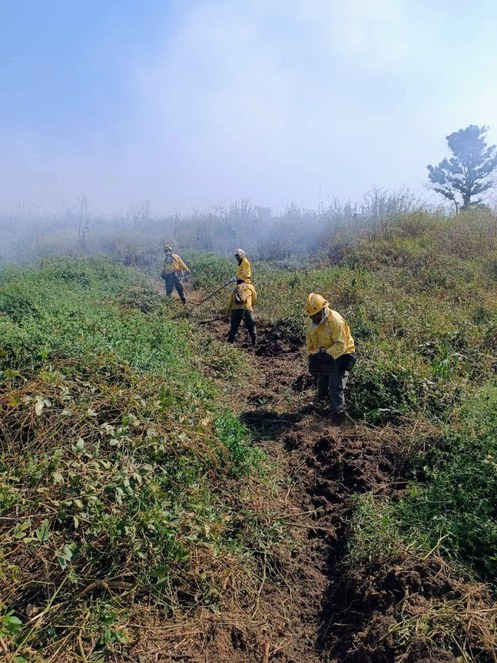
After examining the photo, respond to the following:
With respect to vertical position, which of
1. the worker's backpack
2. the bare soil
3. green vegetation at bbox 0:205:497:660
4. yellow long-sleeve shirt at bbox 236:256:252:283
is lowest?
the bare soil

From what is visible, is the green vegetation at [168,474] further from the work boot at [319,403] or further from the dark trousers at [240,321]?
the dark trousers at [240,321]

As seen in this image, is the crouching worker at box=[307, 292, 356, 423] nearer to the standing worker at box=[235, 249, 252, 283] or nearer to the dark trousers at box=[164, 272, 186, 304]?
the standing worker at box=[235, 249, 252, 283]

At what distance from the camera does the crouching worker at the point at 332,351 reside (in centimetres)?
505

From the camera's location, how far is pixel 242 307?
8117 mm

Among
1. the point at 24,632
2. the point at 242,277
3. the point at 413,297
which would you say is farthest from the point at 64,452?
the point at 413,297

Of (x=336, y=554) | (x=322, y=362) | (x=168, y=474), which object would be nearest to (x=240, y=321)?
(x=322, y=362)

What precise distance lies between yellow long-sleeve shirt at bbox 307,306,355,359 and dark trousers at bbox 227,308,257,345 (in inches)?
118

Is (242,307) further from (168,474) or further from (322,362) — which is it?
(168,474)

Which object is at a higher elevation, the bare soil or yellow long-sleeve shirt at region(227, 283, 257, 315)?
yellow long-sleeve shirt at region(227, 283, 257, 315)

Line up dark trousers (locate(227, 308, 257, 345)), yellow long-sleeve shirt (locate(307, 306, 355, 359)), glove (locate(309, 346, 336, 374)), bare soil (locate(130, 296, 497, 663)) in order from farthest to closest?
dark trousers (locate(227, 308, 257, 345)) → glove (locate(309, 346, 336, 374)) → yellow long-sleeve shirt (locate(307, 306, 355, 359)) → bare soil (locate(130, 296, 497, 663))

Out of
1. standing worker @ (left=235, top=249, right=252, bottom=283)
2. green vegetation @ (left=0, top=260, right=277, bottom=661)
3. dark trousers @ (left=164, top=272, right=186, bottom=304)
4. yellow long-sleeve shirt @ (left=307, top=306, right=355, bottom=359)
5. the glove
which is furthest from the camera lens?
dark trousers @ (left=164, top=272, right=186, bottom=304)

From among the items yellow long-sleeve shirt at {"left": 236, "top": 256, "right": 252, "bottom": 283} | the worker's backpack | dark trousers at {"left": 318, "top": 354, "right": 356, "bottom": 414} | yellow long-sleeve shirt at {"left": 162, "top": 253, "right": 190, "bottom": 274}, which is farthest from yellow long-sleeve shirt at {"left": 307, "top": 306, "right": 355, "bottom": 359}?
yellow long-sleeve shirt at {"left": 162, "top": 253, "right": 190, "bottom": 274}

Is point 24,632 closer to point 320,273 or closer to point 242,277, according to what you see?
point 242,277

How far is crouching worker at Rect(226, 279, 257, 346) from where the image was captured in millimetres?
8094
